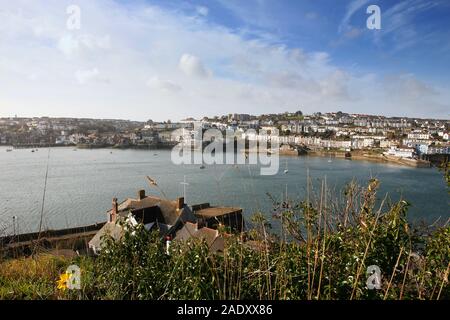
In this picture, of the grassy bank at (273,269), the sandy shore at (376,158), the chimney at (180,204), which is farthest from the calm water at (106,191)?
the sandy shore at (376,158)

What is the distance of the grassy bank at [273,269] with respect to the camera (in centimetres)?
148

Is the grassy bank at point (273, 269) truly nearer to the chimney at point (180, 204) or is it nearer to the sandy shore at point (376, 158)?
the chimney at point (180, 204)

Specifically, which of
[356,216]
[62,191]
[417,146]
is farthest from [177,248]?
[417,146]

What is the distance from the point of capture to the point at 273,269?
1.73 metres

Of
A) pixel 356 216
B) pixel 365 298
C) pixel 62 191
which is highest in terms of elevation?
pixel 356 216

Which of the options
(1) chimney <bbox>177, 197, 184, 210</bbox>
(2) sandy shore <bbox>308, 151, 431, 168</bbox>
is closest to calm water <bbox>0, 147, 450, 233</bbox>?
(1) chimney <bbox>177, 197, 184, 210</bbox>

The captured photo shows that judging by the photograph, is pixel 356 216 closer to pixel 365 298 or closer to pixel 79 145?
pixel 365 298

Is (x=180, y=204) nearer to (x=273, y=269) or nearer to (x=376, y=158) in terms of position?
(x=273, y=269)

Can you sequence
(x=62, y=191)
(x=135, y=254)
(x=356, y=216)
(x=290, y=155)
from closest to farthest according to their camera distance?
(x=135, y=254), (x=356, y=216), (x=62, y=191), (x=290, y=155)

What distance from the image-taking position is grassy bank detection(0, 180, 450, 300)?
4.87ft

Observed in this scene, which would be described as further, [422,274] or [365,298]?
[422,274]

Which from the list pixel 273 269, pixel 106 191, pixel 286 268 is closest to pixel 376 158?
pixel 106 191
